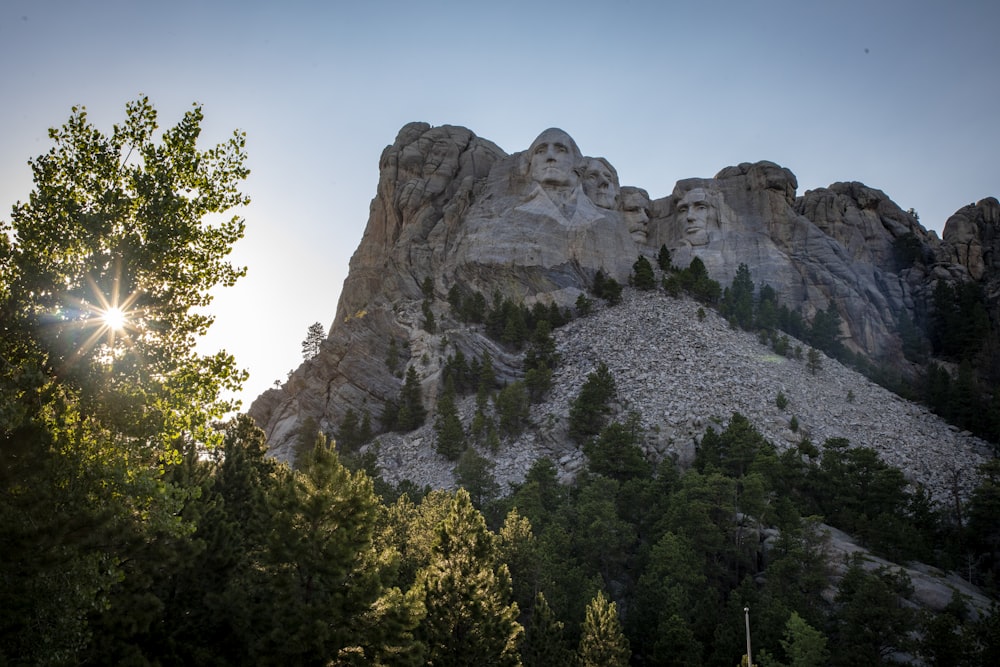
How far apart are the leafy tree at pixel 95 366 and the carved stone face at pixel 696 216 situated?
82851 mm

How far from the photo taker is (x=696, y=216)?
91625 mm

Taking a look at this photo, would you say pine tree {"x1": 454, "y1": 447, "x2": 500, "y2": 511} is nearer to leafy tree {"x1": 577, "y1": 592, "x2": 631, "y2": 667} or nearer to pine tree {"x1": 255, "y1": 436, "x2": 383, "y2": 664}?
leafy tree {"x1": 577, "y1": 592, "x2": 631, "y2": 667}

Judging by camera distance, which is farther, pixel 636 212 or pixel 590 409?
pixel 636 212

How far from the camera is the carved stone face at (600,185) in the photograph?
88894 millimetres

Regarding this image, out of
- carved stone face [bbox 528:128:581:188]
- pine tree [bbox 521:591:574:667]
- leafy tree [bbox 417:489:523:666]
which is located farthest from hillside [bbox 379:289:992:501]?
leafy tree [bbox 417:489:523:666]

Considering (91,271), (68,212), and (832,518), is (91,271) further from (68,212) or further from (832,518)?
(832,518)

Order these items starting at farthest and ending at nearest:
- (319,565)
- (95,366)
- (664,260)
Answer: (664,260), (319,565), (95,366)

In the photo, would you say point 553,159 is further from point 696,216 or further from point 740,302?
point 740,302

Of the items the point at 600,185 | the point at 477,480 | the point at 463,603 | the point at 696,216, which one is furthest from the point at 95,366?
the point at 696,216

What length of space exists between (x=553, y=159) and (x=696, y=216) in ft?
66.8

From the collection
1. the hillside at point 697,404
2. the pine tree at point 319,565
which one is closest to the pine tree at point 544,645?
the pine tree at point 319,565

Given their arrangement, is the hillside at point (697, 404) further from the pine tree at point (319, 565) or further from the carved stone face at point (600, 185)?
the pine tree at point (319, 565)

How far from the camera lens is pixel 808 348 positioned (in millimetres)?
73250

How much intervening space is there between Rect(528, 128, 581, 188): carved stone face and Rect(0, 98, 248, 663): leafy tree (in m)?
73.2
